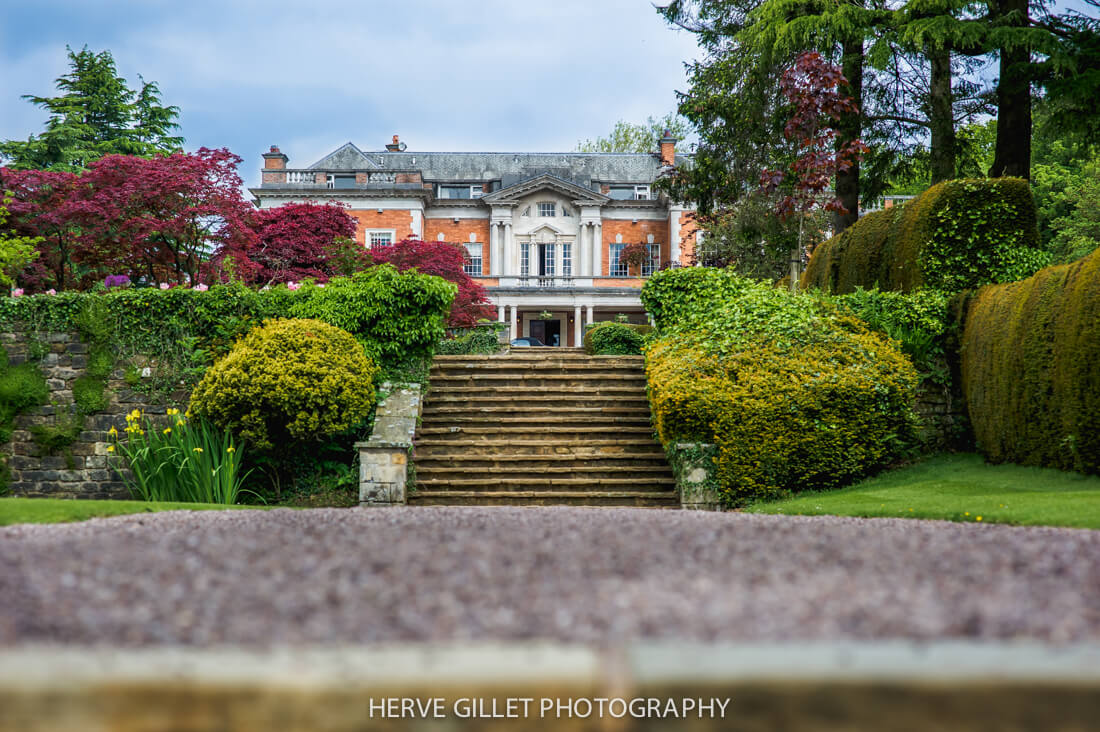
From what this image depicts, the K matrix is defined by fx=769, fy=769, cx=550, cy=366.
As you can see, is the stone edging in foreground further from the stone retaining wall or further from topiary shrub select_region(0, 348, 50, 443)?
topiary shrub select_region(0, 348, 50, 443)

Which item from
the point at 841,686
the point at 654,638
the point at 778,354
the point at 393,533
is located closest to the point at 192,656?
the point at 654,638

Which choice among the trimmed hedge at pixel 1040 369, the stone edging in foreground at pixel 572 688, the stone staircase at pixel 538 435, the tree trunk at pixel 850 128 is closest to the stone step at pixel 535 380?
the stone staircase at pixel 538 435

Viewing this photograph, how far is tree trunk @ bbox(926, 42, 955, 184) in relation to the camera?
14.9 meters

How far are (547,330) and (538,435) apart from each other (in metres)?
27.7

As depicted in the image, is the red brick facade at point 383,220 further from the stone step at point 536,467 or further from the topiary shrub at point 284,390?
the stone step at point 536,467

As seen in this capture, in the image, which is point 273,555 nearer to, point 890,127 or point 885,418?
point 885,418

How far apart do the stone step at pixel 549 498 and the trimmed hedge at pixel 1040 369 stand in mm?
3821

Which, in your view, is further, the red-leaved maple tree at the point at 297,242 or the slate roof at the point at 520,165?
the slate roof at the point at 520,165

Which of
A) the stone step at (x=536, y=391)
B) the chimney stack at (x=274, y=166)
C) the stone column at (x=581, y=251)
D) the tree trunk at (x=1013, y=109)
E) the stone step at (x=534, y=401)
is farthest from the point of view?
the stone column at (x=581, y=251)

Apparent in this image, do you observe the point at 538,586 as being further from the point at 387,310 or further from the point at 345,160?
the point at 345,160

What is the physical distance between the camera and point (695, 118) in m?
20.2

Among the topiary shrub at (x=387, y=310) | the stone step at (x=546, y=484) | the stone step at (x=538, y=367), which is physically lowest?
the stone step at (x=546, y=484)

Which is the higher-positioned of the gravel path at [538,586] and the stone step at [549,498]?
the gravel path at [538,586]

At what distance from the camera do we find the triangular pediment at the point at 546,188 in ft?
121
